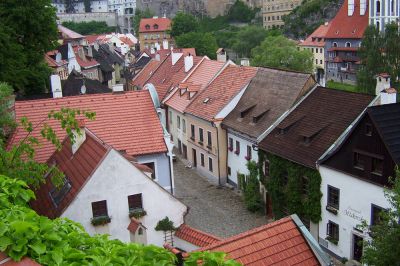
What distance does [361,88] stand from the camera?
5122 cm

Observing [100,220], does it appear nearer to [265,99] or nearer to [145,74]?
[265,99]

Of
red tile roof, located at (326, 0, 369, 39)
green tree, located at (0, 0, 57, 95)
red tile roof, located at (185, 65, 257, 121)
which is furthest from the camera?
red tile roof, located at (326, 0, 369, 39)

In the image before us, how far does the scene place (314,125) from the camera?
22.6 metres

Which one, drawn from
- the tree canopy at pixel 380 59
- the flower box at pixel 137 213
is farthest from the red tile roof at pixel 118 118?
the tree canopy at pixel 380 59

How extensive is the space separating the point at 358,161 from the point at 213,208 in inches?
365

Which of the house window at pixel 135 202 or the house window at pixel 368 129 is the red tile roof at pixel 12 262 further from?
the house window at pixel 368 129

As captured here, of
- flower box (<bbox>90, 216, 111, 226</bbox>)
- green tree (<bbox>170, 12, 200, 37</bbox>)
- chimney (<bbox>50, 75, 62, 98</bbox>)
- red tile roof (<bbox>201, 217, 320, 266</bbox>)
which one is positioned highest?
green tree (<bbox>170, 12, 200, 37</bbox>)

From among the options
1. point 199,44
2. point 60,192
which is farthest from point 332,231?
point 199,44

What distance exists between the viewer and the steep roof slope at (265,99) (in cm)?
2533

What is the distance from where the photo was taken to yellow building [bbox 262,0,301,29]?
13812 centimetres

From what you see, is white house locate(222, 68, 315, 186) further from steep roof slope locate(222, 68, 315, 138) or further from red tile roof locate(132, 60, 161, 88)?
red tile roof locate(132, 60, 161, 88)

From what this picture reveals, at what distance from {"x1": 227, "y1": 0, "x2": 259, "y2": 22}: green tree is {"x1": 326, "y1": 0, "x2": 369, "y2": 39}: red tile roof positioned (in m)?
68.0

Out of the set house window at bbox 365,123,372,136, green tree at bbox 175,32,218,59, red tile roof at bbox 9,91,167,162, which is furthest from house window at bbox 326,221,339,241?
green tree at bbox 175,32,218,59

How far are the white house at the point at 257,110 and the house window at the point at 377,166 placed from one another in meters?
7.71
